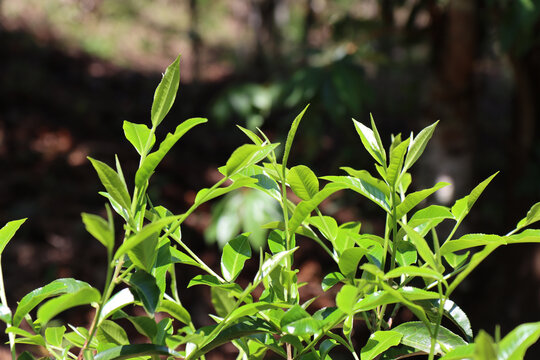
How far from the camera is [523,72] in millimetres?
1630

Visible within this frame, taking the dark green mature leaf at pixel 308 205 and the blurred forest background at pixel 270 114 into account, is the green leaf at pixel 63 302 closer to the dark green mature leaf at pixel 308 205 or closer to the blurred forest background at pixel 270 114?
the dark green mature leaf at pixel 308 205

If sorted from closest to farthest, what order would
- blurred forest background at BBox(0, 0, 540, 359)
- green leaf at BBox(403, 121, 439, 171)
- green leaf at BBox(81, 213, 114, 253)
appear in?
green leaf at BBox(81, 213, 114, 253) → green leaf at BBox(403, 121, 439, 171) → blurred forest background at BBox(0, 0, 540, 359)

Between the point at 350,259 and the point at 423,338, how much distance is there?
0.07 m

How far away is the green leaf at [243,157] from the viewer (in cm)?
25

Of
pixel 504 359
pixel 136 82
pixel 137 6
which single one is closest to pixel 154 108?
pixel 504 359

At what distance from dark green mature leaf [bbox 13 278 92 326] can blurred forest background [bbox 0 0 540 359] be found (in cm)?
30

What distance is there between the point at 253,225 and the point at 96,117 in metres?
3.05

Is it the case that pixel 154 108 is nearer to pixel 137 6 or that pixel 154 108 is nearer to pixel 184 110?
pixel 184 110

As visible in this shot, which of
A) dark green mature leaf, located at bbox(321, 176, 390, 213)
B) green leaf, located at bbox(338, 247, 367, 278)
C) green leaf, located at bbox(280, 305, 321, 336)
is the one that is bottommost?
green leaf, located at bbox(280, 305, 321, 336)

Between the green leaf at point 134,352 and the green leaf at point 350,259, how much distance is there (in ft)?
0.34

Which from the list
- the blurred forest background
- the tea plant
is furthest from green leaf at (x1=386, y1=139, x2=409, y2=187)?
the blurred forest background

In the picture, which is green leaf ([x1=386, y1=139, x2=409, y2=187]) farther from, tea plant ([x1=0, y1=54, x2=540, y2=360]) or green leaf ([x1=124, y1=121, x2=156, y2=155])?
green leaf ([x1=124, y1=121, x2=156, y2=155])

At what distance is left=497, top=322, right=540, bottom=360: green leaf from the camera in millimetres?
195

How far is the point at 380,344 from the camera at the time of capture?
0.28 metres
